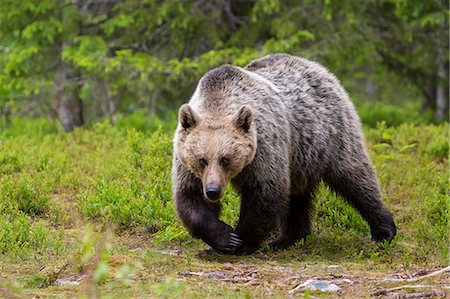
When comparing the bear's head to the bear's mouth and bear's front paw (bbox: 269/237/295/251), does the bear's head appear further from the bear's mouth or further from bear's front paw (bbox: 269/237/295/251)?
bear's front paw (bbox: 269/237/295/251)

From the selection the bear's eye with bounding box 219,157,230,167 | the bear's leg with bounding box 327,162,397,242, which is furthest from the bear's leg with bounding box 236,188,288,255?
the bear's leg with bounding box 327,162,397,242

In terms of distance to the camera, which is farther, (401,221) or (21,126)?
(21,126)

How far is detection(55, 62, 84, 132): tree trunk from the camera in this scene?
46.1 ft

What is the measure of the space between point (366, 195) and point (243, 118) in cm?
194

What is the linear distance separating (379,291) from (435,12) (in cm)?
913

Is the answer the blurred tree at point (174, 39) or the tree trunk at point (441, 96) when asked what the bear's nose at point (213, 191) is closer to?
the blurred tree at point (174, 39)

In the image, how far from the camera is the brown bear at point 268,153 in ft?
21.6

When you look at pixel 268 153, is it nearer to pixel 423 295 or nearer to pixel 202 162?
pixel 202 162

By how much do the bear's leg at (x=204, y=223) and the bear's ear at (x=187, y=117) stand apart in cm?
56

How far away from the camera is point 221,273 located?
5.92m

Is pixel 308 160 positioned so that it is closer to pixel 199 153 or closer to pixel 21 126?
pixel 199 153

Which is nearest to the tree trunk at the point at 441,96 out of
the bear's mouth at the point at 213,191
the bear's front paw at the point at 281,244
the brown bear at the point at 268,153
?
the brown bear at the point at 268,153

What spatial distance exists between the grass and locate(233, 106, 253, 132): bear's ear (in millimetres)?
1069

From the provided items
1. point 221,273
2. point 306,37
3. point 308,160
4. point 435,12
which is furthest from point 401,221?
point 435,12
